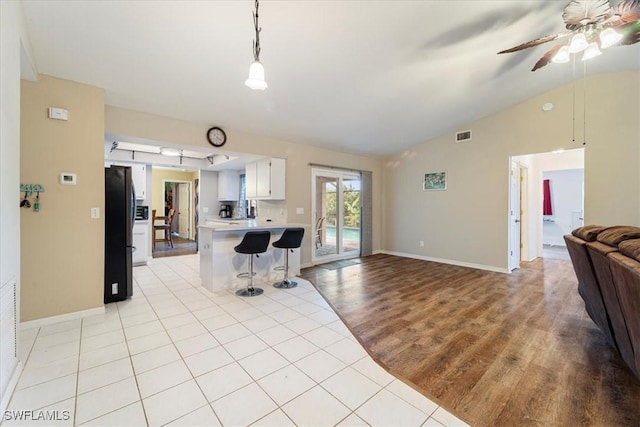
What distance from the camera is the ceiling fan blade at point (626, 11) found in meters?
1.88

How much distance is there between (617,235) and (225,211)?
7.75m

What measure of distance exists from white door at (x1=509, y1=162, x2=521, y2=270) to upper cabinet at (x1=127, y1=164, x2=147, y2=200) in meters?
7.57

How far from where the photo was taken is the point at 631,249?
155 centimetres

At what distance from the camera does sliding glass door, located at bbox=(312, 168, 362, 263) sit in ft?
19.2

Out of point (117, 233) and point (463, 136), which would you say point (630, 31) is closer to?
point (463, 136)

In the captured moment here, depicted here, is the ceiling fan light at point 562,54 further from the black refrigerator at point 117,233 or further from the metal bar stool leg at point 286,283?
the black refrigerator at point 117,233

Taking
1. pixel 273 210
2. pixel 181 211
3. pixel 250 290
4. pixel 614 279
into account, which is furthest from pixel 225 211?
pixel 614 279

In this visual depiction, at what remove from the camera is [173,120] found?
3.82m

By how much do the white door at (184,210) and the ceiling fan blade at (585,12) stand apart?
9.68 m

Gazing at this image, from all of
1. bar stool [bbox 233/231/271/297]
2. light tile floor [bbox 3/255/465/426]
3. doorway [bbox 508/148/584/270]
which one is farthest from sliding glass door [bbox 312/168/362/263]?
doorway [bbox 508/148/584/270]

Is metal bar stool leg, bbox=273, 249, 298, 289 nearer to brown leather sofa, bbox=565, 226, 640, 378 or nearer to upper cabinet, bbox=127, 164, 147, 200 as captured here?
brown leather sofa, bbox=565, 226, 640, 378

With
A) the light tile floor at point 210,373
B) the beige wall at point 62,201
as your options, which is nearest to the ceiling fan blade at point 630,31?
the light tile floor at point 210,373

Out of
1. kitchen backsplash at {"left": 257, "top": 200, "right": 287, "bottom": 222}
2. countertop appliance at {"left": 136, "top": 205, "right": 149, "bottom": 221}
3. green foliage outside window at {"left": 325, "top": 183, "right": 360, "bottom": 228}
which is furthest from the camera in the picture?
green foliage outside window at {"left": 325, "top": 183, "right": 360, "bottom": 228}

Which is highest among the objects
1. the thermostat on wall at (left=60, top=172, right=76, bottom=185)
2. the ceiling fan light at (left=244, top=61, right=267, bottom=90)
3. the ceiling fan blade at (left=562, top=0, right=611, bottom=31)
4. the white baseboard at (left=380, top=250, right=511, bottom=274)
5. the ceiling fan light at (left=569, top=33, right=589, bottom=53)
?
the ceiling fan blade at (left=562, top=0, right=611, bottom=31)
